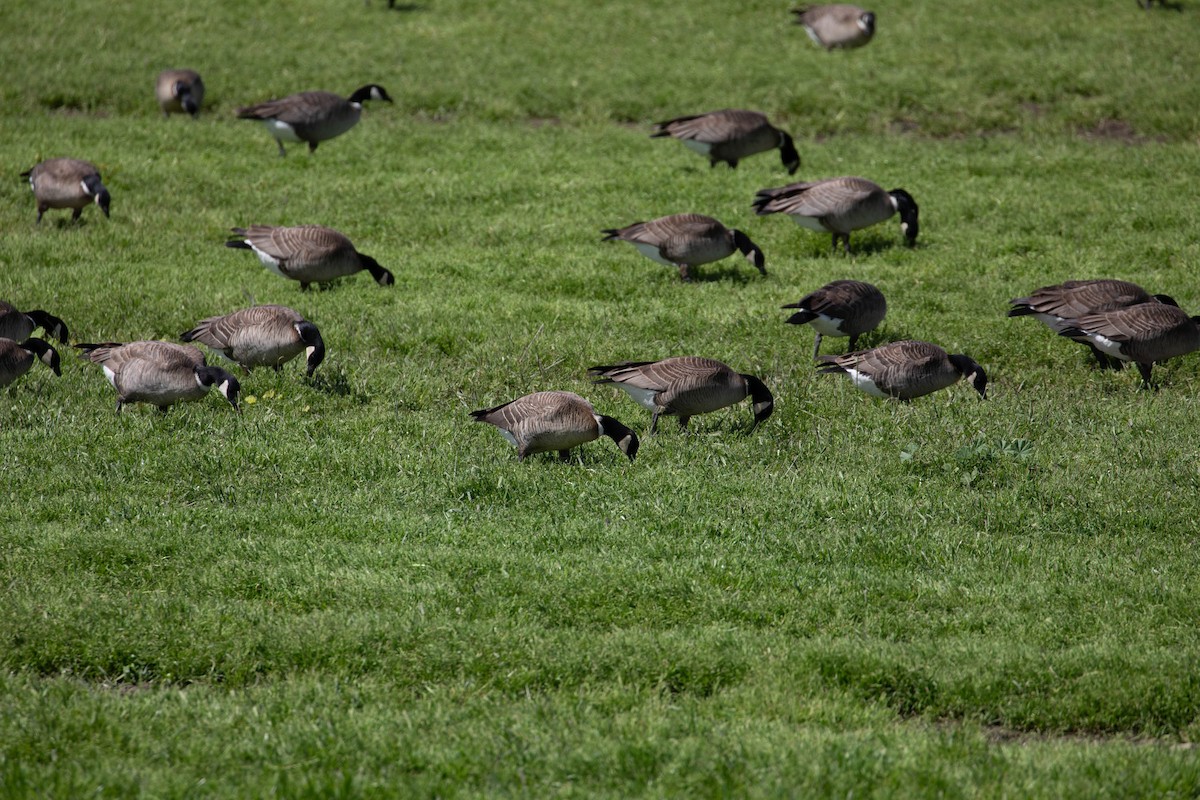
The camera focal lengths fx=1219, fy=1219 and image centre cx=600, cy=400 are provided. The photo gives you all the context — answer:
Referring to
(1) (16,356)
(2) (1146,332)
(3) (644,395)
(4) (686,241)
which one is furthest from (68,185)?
(2) (1146,332)

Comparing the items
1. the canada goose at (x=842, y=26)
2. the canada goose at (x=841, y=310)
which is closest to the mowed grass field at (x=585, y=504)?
the canada goose at (x=841, y=310)

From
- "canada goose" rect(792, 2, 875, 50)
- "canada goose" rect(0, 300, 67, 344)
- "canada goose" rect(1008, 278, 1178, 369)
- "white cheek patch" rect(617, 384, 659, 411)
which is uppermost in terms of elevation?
"canada goose" rect(792, 2, 875, 50)

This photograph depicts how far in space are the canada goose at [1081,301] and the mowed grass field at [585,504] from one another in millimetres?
432

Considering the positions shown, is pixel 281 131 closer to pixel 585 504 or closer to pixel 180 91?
pixel 180 91

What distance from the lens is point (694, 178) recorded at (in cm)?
1781

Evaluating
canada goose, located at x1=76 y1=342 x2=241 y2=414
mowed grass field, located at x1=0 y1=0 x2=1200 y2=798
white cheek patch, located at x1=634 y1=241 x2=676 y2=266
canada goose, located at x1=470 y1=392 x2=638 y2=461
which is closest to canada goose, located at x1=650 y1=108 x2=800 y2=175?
mowed grass field, located at x1=0 y1=0 x2=1200 y2=798

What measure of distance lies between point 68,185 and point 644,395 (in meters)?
8.95

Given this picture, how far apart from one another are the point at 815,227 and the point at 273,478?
28.2ft

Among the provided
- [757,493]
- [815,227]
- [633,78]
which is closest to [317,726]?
[757,493]

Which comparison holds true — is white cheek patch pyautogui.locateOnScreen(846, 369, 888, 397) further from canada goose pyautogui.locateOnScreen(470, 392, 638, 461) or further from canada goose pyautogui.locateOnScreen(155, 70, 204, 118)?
canada goose pyautogui.locateOnScreen(155, 70, 204, 118)

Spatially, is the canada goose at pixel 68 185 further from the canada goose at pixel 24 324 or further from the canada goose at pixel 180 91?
the canada goose at pixel 180 91

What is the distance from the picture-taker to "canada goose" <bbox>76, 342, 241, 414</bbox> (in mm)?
9984

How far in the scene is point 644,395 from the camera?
10273 mm

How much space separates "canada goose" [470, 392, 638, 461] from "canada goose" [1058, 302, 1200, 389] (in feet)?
16.7
